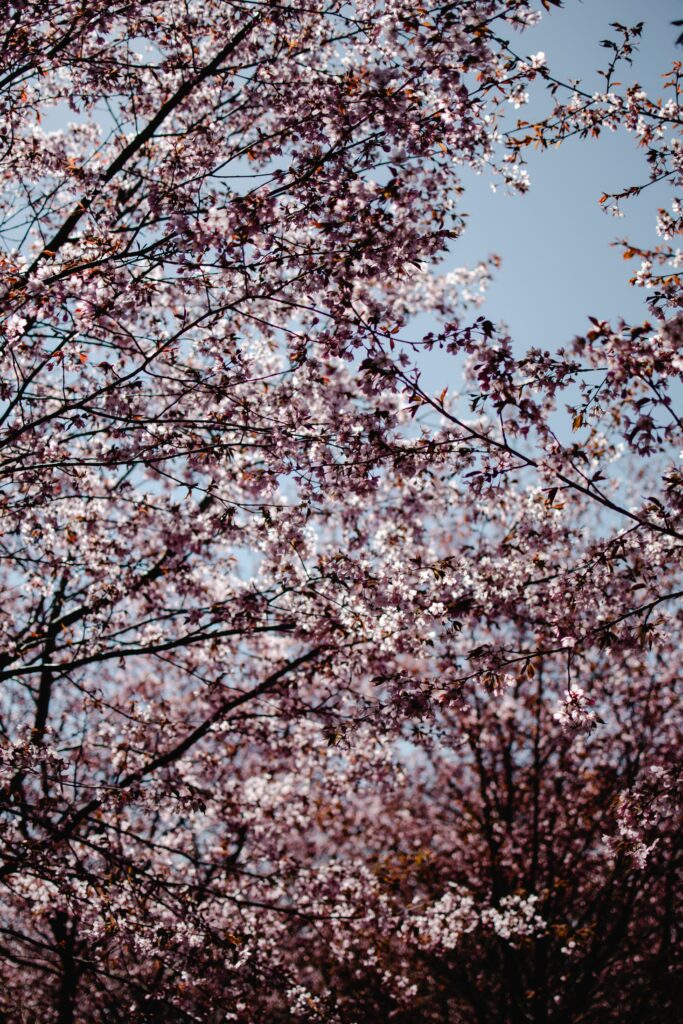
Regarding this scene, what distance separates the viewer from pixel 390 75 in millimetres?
6188

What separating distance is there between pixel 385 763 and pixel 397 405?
5.52 metres

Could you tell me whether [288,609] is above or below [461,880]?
above

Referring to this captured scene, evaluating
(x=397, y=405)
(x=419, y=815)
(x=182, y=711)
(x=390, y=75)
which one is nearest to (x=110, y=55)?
(x=390, y=75)

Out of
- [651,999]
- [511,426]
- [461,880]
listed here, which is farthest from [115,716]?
[651,999]

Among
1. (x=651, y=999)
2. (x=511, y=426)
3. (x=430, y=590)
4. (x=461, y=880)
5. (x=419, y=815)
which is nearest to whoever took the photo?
(x=511, y=426)

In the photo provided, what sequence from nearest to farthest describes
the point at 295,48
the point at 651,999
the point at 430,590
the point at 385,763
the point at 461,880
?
the point at 430,590 → the point at 295,48 → the point at 385,763 → the point at 651,999 → the point at 461,880

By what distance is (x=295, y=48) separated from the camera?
7074 mm

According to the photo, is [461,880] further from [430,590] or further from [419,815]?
[430,590]

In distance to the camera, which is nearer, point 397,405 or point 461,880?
point 397,405

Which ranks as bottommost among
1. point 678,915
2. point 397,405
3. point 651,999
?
point 651,999

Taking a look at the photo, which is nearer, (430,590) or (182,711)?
(430,590)

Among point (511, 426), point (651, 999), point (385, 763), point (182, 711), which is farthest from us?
point (182, 711)

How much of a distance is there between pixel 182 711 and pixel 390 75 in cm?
1155

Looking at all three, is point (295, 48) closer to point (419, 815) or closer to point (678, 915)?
point (678, 915)
